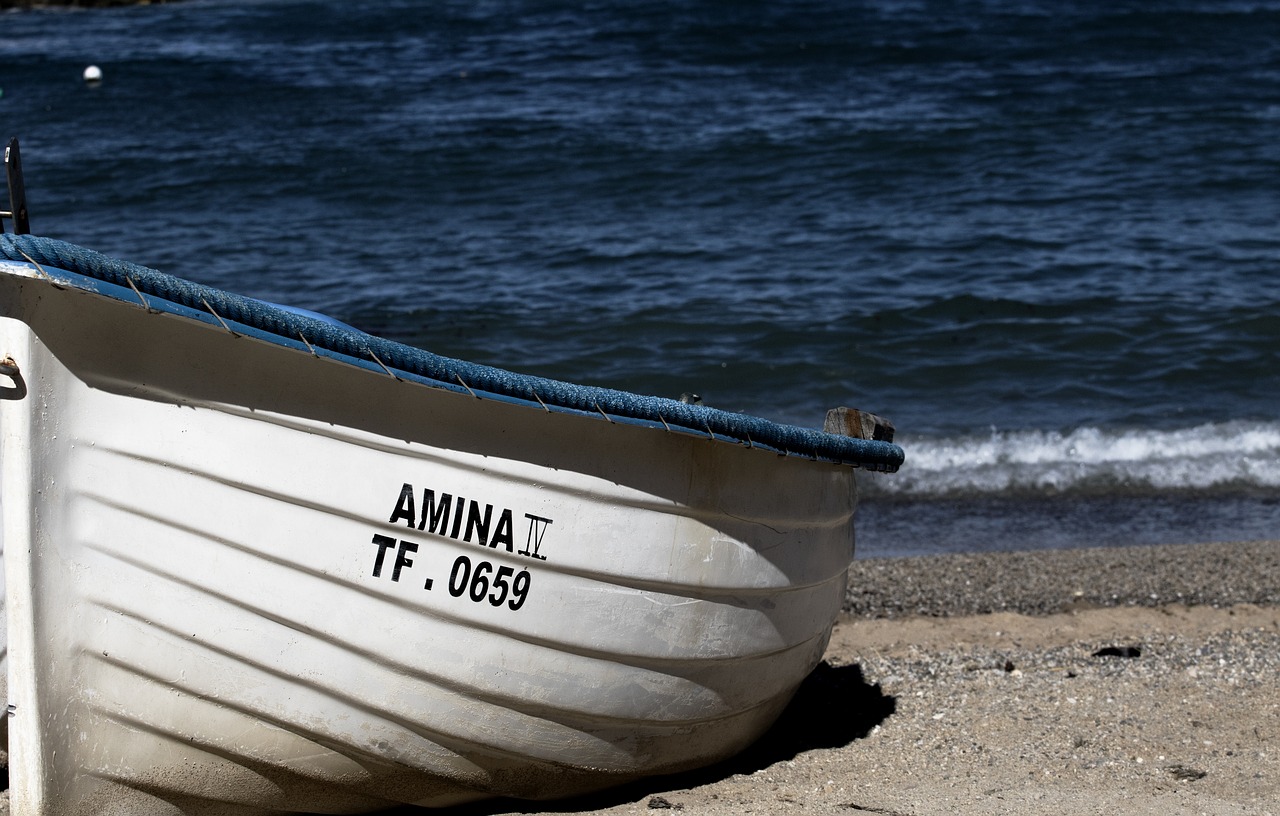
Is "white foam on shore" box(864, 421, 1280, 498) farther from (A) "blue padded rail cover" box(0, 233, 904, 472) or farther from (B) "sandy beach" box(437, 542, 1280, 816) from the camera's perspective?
(A) "blue padded rail cover" box(0, 233, 904, 472)

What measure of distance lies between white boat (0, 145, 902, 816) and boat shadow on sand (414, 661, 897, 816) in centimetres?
13

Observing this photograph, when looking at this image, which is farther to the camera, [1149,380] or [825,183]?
[825,183]

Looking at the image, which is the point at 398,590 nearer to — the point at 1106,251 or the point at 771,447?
the point at 771,447

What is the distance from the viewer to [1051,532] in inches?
292

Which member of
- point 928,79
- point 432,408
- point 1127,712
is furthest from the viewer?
point 928,79

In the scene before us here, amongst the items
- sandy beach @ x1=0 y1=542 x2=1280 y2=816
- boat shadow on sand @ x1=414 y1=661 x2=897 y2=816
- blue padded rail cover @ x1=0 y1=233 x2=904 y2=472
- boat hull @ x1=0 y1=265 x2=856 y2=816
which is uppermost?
blue padded rail cover @ x1=0 y1=233 x2=904 y2=472

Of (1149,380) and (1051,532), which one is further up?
(1149,380)

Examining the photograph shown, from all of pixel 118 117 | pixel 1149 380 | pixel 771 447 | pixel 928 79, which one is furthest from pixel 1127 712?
pixel 118 117

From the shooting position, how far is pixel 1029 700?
4559 mm

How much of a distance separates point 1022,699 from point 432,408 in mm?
2662

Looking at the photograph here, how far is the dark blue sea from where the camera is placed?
29.6 ft

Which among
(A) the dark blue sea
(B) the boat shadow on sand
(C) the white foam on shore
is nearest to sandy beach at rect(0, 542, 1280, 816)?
(B) the boat shadow on sand

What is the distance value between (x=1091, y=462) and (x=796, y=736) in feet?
15.6

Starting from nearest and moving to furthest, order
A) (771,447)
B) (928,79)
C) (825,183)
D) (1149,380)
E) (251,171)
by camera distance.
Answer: (771,447) → (1149,380) → (825,183) → (251,171) → (928,79)
